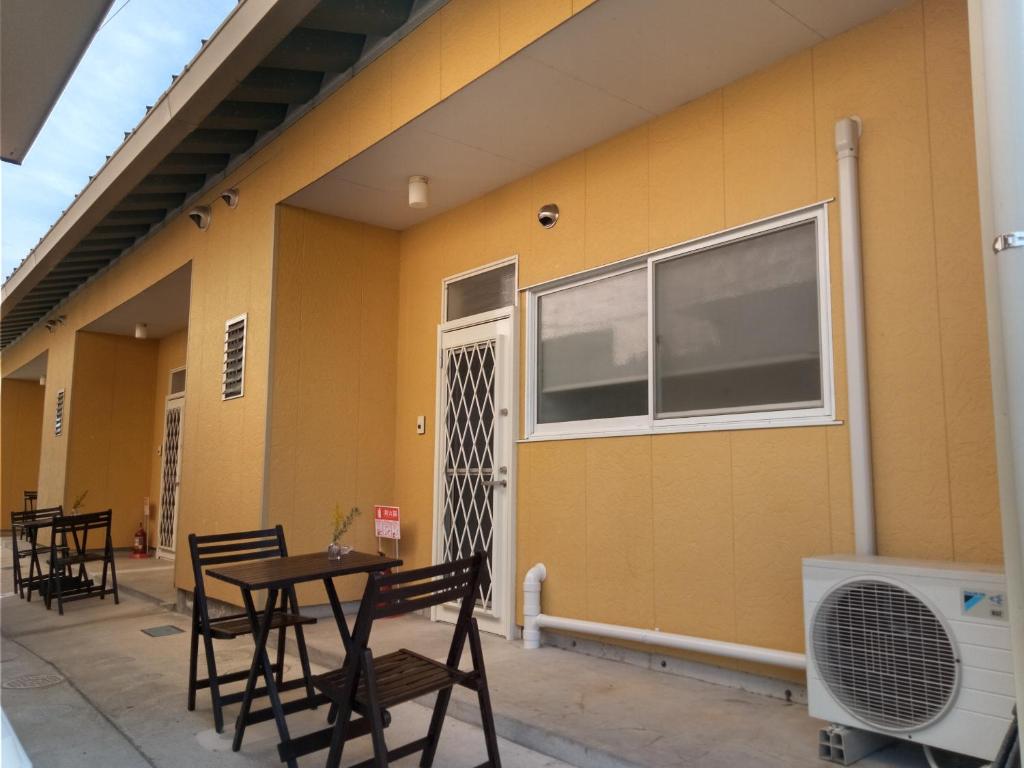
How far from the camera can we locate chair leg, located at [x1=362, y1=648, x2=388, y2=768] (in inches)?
80.0

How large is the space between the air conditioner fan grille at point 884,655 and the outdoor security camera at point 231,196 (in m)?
5.05

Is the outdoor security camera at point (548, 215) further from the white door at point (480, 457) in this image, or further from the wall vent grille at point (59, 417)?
the wall vent grille at point (59, 417)

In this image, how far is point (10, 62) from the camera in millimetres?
2104

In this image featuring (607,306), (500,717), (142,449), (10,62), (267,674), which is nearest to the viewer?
(10,62)

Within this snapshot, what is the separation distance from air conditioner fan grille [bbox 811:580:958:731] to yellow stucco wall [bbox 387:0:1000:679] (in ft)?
1.54

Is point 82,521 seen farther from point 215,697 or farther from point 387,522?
point 215,697

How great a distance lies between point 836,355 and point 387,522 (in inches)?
130

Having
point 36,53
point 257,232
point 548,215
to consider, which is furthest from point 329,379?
point 36,53

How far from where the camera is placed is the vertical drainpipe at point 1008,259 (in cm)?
153

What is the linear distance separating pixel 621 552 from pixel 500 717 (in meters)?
Result: 1.07

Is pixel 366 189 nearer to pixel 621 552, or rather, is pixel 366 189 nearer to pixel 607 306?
pixel 607 306

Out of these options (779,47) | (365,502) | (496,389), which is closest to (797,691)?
(496,389)

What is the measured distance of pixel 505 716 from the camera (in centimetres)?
289

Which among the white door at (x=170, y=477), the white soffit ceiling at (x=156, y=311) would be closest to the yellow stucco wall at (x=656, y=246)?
the white soffit ceiling at (x=156, y=311)
